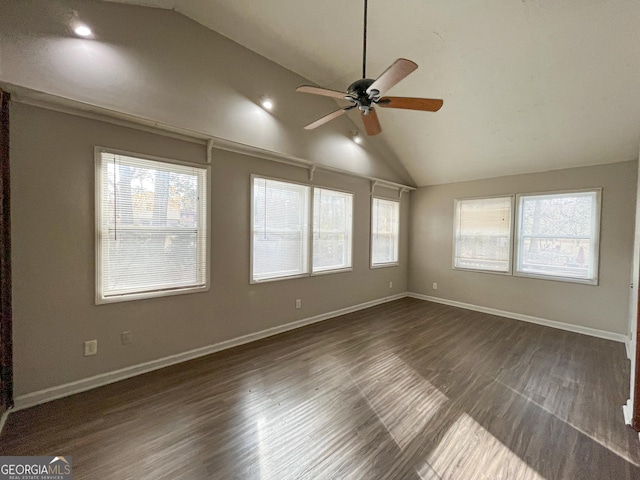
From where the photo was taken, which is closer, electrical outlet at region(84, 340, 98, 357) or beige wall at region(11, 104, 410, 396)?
beige wall at region(11, 104, 410, 396)

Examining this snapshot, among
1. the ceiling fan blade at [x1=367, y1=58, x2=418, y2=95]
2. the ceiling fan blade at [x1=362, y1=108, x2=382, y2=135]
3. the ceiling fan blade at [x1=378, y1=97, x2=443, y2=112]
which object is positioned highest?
the ceiling fan blade at [x1=362, y1=108, x2=382, y2=135]

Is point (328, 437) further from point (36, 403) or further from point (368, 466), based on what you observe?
point (36, 403)

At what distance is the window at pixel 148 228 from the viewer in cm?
248

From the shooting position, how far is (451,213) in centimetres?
554

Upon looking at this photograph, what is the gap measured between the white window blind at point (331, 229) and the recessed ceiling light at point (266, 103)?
1.34 meters

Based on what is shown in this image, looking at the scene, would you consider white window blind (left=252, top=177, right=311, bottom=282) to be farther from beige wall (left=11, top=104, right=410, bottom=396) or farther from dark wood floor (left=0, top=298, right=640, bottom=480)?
dark wood floor (left=0, top=298, right=640, bottom=480)

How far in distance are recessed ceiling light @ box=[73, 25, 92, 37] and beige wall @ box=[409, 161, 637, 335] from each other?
5.70 m

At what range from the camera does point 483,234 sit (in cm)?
512

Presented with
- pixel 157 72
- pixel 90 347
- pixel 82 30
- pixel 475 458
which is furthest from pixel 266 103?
pixel 475 458

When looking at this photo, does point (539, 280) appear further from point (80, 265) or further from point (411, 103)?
point (80, 265)

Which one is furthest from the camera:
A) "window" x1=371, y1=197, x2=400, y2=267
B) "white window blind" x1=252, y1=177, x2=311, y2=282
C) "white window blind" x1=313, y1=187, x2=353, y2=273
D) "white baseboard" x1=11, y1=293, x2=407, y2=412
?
"window" x1=371, y1=197, x2=400, y2=267

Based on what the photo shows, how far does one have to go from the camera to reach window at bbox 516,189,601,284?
4.04m

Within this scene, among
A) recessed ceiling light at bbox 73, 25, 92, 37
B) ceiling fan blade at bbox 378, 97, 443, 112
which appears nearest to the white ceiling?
recessed ceiling light at bbox 73, 25, 92, 37

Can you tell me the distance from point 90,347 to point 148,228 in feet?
3.84
